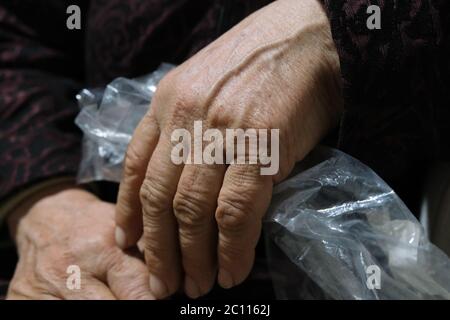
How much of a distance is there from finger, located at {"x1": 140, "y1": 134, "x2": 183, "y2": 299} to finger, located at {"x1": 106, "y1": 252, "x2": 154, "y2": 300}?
0.08 feet

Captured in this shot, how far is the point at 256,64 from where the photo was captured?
25.8 inches

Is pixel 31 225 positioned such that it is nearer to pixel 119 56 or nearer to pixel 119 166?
pixel 119 166

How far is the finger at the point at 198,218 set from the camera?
65 cm

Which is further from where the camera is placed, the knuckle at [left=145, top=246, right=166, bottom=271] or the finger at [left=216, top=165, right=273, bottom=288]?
the knuckle at [left=145, top=246, right=166, bottom=271]

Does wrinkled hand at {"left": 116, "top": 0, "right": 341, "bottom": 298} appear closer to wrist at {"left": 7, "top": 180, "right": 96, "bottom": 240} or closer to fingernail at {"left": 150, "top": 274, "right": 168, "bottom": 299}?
fingernail at {"left": 150, "top": 274, "right": 168, "bottom": 299}

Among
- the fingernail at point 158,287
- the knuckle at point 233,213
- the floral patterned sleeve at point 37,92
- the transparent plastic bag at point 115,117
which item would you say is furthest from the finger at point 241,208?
the floral patterned sleeve at point 37,92

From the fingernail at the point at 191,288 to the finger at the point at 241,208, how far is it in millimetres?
77

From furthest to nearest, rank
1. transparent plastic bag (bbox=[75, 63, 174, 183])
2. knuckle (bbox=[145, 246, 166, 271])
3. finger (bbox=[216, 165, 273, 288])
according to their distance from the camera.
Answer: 1. transparent plastic bag (bbox=[75, 63, 174, 183])
2. knuckle (bbox=[145, 246, 166, 271])
3. finger (bbox=[216, 165, 273, 288])

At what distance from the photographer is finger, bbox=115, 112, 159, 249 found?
0.72 metres

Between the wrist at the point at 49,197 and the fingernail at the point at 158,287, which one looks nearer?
the fingernail at the point at 158,287

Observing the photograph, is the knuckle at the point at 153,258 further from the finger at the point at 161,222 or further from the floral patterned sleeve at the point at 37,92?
the floral patterned sleeve at the point at 37,92

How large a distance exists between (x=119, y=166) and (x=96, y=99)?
Answer: 0.12 metres

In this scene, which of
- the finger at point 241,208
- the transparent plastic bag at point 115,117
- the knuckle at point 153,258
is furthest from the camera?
the transparent plastic bag at point 115,117

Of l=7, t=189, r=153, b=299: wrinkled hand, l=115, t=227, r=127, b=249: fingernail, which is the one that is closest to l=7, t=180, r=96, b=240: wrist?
l=7, t=189, r=153, b=299: wrinkled hand
